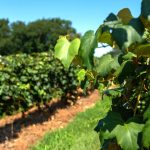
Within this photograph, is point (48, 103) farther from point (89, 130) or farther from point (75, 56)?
point (75, 56)

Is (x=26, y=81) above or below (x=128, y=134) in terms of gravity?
below

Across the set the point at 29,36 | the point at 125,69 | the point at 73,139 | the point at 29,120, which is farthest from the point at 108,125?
the point at 29,36

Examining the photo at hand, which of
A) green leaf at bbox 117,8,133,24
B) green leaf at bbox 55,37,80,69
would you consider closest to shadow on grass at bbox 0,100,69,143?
green leaf at bbox 55,37,80,69

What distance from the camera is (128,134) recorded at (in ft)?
5.01

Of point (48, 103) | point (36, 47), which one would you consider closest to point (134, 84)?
point (48, 103)

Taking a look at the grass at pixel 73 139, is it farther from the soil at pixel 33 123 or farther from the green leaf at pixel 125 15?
the green leaf at pixel 125 15

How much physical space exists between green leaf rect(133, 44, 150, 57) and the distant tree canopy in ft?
243

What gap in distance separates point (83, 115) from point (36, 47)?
2657 inches

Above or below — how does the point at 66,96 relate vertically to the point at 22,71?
below

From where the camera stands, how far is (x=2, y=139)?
8914 mm

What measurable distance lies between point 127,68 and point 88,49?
0.23m

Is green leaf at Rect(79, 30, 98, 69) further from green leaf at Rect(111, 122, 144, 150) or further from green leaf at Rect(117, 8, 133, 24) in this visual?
green leaf at Rect(111, 122, 144, 150)

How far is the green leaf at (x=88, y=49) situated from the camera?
1.41 meters

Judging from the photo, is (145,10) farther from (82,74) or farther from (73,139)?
(73,139)
